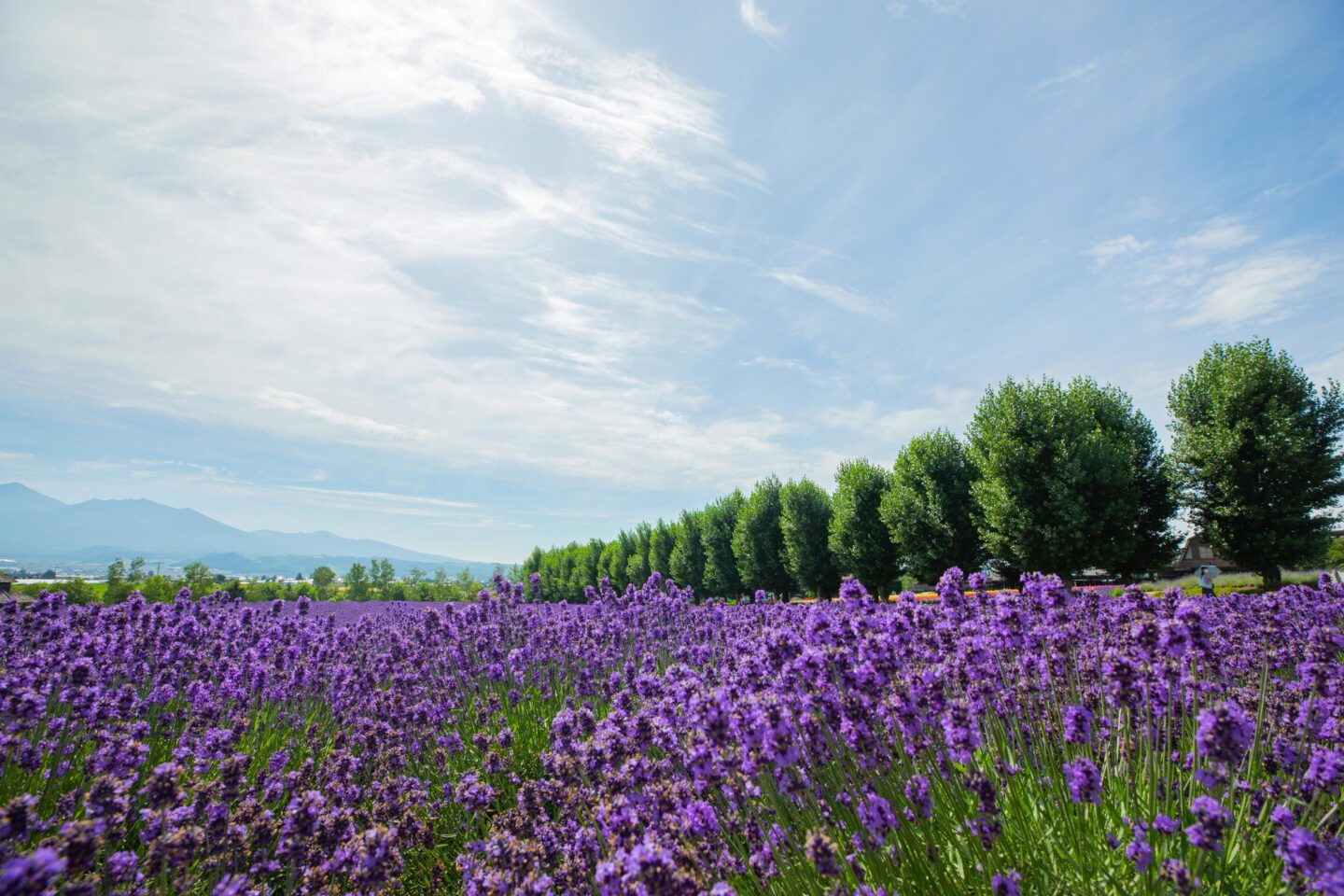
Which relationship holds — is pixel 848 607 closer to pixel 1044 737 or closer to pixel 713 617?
pixel 1044 737

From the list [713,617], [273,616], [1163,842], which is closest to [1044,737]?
[1163,842]

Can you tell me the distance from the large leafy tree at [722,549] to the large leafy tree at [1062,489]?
61.1 ft

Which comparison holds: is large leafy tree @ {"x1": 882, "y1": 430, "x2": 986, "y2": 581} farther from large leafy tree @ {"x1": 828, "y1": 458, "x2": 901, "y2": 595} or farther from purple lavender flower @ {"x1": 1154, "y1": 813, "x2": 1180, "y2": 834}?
purple lavender flower @ {"x1": 1154, "y1": 813, "x2": 1180, "y2": 834}

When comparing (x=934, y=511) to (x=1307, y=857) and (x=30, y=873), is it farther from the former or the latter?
(x=30, y=873)

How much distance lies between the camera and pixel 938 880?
3.15 meters

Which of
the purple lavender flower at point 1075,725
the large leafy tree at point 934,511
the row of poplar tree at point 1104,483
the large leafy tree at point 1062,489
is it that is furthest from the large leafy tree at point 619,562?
the purple lavender flower at point 1075,725

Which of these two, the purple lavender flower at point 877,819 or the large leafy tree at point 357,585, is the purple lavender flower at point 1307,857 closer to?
the purple lavender flower at point 877,819

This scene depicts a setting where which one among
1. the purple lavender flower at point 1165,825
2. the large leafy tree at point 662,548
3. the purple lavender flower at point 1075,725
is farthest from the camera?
the large leafy tree at point 662,548

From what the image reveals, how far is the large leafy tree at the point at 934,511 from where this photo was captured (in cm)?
2959

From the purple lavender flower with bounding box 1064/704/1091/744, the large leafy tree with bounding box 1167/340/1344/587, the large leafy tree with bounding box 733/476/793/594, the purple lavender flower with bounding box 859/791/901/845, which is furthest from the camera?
the large leafy tree with bounding box 733/476/793/594

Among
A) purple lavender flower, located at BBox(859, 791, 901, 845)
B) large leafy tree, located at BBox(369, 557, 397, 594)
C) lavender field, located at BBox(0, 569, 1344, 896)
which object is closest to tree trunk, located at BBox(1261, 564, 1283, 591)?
lavender field, located at BBox(0, 569, 1344, 896)

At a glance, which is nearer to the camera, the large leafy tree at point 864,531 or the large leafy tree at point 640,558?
the large leafy tree at point 864,531

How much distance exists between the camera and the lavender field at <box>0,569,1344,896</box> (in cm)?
300

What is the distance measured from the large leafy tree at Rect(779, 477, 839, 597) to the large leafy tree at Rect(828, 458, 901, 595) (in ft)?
6.37
